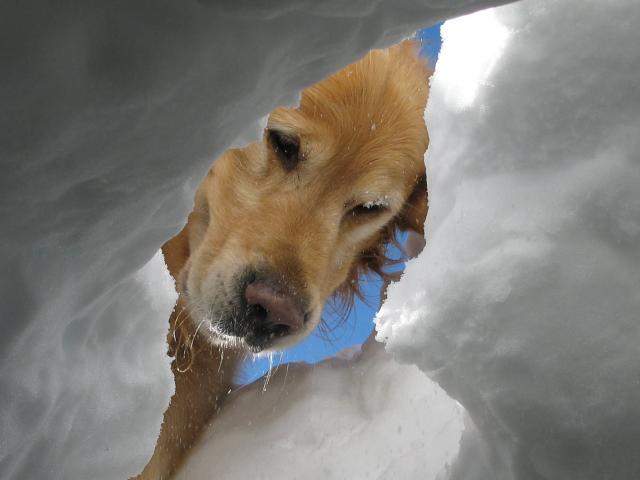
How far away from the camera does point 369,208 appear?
4.24 m

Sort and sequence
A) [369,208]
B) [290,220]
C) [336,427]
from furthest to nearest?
[369,208] < [336,427] < [290,220]

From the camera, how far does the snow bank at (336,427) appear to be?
3.57 meters

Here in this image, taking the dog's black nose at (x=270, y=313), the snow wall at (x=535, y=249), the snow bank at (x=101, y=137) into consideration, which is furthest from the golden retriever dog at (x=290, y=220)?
the snow bank at (x=101, y=137)

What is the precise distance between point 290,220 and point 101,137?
8.06ft

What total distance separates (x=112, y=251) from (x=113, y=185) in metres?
0.30

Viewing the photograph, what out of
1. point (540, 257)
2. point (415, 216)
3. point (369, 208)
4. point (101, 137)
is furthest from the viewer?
point (415, 216)

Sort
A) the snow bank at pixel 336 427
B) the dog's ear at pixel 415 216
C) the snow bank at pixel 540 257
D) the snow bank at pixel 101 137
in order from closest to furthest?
the snow bank at pixel 101 137, the snow bank at pixel 540 257, the snow bank at pixel 336 427, the dog's ear at pixel 415 216

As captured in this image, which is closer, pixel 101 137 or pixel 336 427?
pixel 101 137

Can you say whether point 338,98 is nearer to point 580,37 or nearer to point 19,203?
point 580,37

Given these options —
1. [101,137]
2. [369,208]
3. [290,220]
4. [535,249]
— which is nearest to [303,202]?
[290,220]

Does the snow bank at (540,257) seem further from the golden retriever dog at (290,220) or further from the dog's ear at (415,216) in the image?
the dog's ear at (415,216)

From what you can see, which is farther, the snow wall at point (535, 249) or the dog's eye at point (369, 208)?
the dog's eye at point (369, 208)

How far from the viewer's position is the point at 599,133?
1.91 m

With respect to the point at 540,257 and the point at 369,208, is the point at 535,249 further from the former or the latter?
the point at 369,208
